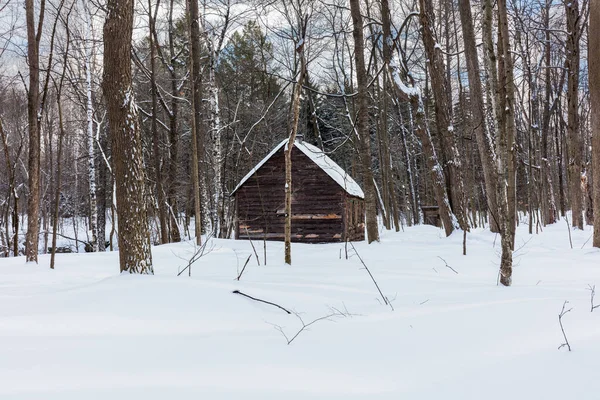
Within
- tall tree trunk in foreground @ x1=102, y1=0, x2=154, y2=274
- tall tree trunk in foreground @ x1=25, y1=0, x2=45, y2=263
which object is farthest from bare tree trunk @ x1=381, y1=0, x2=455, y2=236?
tall tree trunk in foreground @ x1=25, y1=0, x2=45, y2=263

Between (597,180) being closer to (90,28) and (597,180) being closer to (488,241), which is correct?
(488,241)

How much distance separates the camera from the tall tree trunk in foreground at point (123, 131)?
4562mm

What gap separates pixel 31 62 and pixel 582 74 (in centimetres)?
1821

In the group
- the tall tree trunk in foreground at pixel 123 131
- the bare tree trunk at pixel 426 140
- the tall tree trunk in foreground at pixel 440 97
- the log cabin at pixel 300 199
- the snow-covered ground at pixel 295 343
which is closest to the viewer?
the snow-covered ground at pixel 295 343

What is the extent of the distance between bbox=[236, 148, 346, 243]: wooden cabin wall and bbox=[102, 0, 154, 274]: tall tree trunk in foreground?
33.0 ft

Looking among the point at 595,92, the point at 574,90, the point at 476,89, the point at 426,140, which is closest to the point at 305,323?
the point at 595,92

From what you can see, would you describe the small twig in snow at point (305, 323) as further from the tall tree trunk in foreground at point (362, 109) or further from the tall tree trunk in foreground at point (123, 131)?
the tall tree trunk in foreground at point (362, 109)

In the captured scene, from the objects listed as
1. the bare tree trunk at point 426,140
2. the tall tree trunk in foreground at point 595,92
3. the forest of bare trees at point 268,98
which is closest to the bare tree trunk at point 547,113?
the forest of bare trees at point 268,98

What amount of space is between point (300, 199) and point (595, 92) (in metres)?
9.98

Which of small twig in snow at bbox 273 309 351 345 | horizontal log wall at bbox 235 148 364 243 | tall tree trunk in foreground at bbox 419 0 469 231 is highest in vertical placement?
tall tree trunk in foreground at bbox 419 0 469 231

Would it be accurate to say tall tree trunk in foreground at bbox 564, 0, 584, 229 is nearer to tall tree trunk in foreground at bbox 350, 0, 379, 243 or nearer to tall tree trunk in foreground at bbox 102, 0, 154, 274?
tall tree trunk in foreground at bbox 350, 0, 379, 243

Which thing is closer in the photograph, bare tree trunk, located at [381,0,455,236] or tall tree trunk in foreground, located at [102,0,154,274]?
tall tree trunk in foreground, located at [102,0,154,274]

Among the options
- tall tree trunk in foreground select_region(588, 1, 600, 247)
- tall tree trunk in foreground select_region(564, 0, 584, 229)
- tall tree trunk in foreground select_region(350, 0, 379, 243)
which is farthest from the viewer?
tall tree trunk in foreground select_region(564, 0, 584, 229)

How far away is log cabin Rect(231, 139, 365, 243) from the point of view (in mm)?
14867
